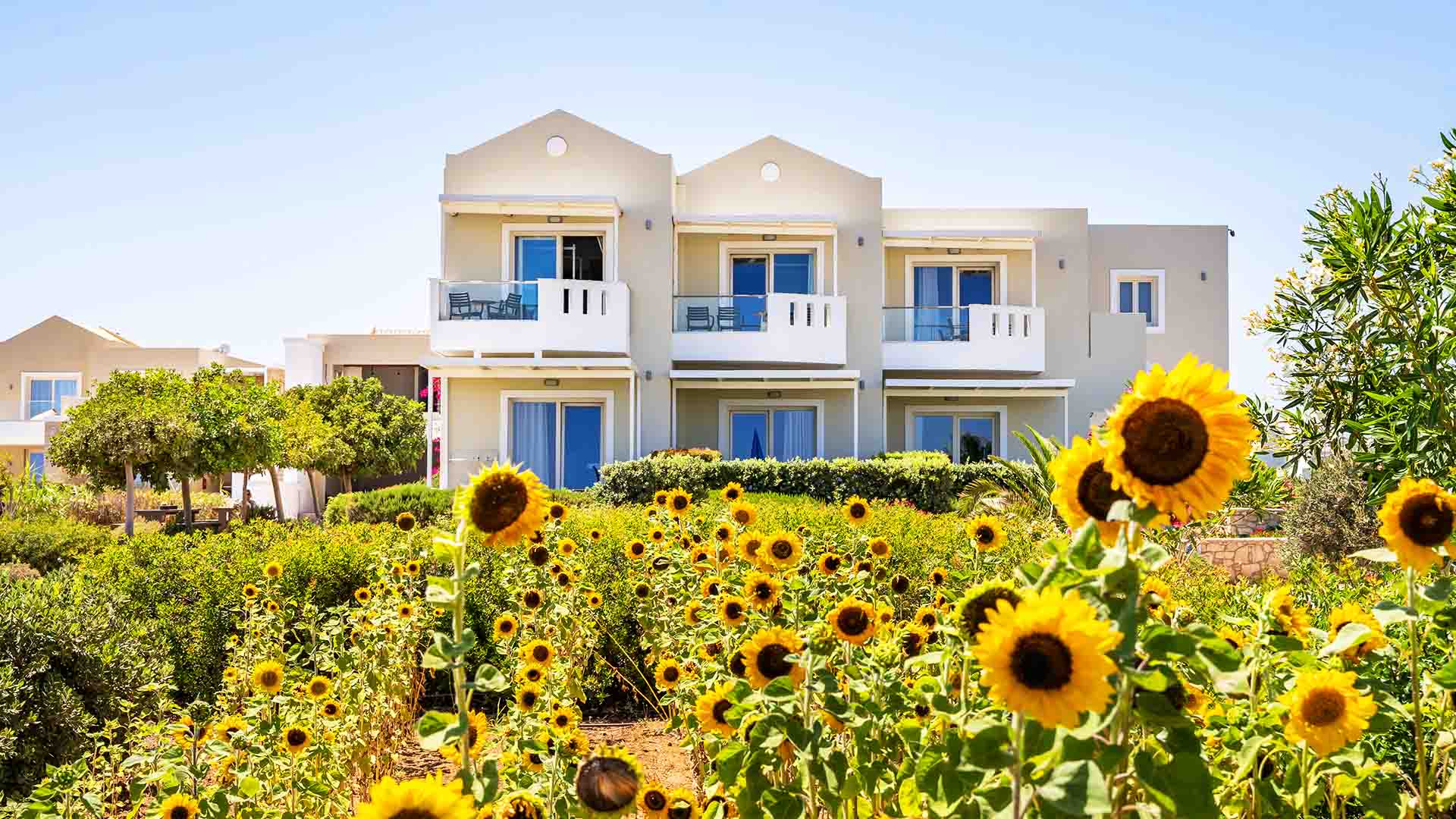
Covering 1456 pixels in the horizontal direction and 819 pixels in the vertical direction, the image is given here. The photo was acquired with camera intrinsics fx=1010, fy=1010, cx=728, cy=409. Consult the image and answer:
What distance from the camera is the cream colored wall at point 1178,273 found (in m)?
24.1

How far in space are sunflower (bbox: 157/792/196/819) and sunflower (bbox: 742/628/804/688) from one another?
4.67ft

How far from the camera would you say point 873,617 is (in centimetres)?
298

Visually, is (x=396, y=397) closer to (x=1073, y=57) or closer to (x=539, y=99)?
(x=539, y=99)

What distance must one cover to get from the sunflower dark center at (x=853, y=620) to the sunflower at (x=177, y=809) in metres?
1.70

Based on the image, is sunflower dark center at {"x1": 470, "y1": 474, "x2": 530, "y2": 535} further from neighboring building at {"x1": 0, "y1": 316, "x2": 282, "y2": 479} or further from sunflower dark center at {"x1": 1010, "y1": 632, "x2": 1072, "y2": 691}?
neighboring building at {"x1": 0, "y1": 316, "x2": 282, "y2": 479}

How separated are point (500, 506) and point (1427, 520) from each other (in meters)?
1.91

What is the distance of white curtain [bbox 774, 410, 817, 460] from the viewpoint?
72.2 ft

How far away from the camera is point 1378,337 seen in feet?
18.3

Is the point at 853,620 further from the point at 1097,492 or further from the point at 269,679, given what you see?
the point at 269,679

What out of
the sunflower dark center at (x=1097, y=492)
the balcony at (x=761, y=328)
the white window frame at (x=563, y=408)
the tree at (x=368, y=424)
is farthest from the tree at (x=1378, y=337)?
the tree at (x=368, y=424)

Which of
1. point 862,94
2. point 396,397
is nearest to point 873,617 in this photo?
point 862,94

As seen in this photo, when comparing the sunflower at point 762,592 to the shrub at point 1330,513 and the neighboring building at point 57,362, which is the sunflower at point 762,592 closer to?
the shrub at point 1330,513

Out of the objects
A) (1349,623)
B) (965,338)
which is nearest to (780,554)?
(1349,623)

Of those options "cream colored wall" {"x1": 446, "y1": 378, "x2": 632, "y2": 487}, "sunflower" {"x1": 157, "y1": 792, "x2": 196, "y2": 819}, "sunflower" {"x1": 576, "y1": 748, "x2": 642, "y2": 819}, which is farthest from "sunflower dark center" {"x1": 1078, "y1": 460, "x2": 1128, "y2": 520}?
"cream colored wall" {"x1": 446, "y1": 378, "x2": 632, "y2": 487}
